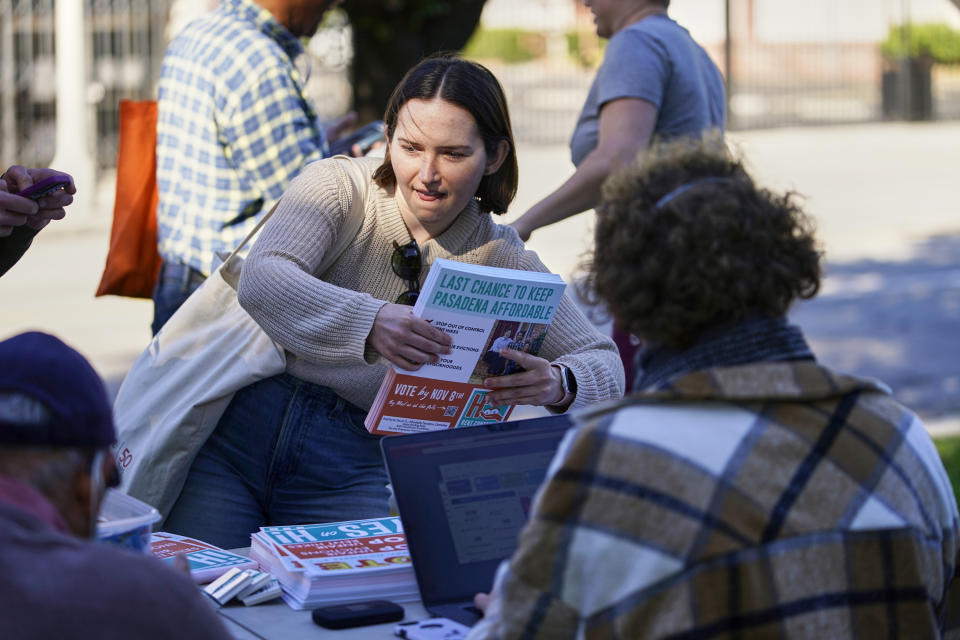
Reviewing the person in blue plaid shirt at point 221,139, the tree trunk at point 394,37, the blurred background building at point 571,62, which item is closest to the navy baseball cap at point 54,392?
the person in blue plaid shirt at point 221,139

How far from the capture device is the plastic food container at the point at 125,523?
1.87 metres

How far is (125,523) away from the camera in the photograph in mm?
1899

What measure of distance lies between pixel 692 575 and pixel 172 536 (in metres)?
1.35

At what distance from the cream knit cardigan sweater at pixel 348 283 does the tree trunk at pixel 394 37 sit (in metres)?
4.96

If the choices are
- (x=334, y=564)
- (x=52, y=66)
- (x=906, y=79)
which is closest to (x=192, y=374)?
(x=334, y=564)

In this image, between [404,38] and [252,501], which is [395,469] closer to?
[252,501]

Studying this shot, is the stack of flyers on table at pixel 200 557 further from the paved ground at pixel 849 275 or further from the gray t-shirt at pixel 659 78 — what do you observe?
the gray t-shirt at pixel 659 78

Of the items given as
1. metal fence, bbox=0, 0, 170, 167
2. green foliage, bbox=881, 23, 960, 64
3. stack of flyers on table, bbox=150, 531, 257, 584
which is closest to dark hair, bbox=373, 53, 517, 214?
stack of flyers on table, bbox=150, 531, 257, 584

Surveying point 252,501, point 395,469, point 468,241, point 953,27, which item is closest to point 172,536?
point 252,501

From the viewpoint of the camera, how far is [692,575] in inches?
62.4

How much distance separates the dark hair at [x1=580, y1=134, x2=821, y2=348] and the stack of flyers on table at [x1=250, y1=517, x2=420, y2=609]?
2.36ft

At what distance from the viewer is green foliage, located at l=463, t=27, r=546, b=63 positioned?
24531mm

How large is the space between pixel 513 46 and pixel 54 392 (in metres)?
23.9

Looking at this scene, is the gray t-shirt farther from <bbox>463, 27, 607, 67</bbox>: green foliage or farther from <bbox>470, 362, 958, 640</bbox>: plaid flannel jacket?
<bbox>463, 27, 607, 67</bbox>: green foliage
